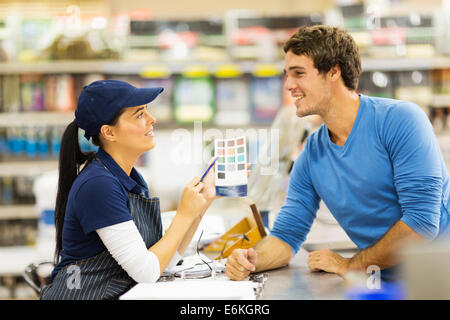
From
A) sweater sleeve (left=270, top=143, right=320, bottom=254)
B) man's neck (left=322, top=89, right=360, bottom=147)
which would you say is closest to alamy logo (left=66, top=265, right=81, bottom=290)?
sweater sleeve (left=270, top=143, right=320, bottom=254)

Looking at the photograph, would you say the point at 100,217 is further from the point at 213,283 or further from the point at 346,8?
the point at 346,8

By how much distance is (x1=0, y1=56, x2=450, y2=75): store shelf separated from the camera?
4184 millimetres

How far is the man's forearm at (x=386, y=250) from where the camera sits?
154 centimetres

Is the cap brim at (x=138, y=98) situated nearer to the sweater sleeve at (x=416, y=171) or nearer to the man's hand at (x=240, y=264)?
the man's hand at (x=240, y=264)

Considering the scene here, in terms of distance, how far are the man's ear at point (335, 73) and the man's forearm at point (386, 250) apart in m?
0.60

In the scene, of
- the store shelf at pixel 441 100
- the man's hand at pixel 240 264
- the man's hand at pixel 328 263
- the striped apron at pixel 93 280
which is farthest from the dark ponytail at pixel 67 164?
the store shelf at pixel 441 100

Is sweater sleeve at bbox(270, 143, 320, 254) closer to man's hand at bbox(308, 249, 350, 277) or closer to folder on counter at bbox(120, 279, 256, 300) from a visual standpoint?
man's hand at bbox(308, 249, 350, 277)

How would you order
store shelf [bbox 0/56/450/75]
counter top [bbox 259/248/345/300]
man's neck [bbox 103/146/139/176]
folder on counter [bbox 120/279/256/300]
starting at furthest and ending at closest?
store shelf [bbox 0/56/450/75] → man's neck [bbox 103/146/139/176] → counter top [bbox 259/248/345/300] → folder on counter [bbox 120/279/256/300]

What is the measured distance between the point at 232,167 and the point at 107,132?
1.45 ft

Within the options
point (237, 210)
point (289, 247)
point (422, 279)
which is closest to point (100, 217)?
point (289, 247)

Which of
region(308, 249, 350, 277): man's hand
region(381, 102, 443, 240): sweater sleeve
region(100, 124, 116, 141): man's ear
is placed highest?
region(100, 124, 116, 141): man's ear

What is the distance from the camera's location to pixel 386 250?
1560 millimetres

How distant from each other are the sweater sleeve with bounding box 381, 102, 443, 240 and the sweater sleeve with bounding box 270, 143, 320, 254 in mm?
354

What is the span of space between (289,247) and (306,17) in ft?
10.0
